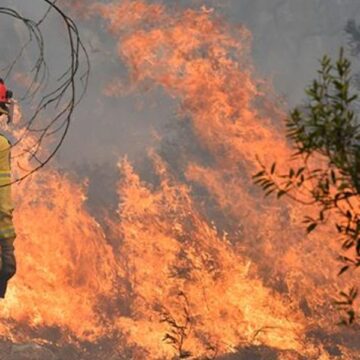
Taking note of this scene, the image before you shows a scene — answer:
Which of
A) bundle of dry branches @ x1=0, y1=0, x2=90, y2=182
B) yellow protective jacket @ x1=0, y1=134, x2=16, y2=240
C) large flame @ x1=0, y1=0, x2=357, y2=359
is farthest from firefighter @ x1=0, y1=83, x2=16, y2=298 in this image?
large flame @ x1=0, y1=0, x2=357, y2=359

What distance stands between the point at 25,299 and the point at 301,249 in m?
5.17

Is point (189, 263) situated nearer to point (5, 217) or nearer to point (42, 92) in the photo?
point (5, 217)

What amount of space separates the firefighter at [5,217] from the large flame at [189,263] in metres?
3.82

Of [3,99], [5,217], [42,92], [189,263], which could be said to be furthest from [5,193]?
[42,92]

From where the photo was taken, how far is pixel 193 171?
729 inches

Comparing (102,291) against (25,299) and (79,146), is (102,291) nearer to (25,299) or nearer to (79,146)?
(25,299)

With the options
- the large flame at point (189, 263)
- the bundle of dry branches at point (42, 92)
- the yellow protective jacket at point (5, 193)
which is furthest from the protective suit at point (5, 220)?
the large flame at point (189, 263)

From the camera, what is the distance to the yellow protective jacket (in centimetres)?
560

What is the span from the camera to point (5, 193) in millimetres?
5738

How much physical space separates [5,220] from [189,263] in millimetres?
6547

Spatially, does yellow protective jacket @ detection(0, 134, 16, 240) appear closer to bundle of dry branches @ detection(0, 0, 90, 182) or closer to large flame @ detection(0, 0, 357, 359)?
bundle of dry branches @ detection(0, 0, 90, 182)

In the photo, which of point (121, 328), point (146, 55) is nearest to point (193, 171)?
point (146, 55)

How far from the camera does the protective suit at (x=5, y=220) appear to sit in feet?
18.4

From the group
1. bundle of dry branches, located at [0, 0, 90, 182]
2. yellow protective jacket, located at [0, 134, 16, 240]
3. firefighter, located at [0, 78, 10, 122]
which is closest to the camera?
bundle of dry branches, located at [0, 0, 90, 182]
